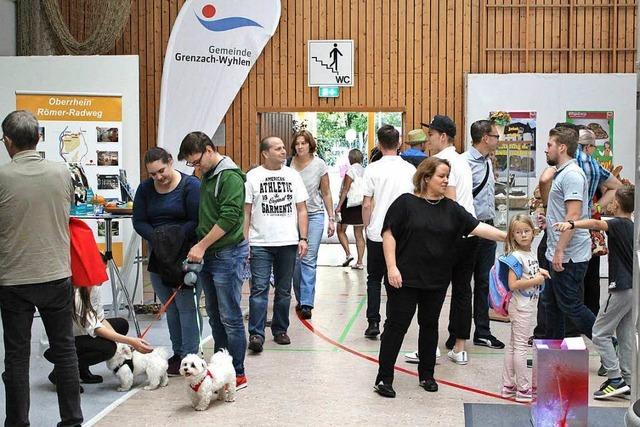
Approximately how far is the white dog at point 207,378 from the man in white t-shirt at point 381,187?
164 cm

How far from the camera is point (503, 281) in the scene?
530cm

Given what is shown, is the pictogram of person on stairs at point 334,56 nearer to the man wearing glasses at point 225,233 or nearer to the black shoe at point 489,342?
the black shoe at point 489,342

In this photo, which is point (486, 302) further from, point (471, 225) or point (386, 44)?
point (386, 44)

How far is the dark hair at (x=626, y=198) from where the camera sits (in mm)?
5215

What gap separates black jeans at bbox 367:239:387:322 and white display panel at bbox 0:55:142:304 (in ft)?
15.3

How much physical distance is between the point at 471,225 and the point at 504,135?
22.6ft

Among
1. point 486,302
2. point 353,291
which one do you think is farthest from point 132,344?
point 353,291

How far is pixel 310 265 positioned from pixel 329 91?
5.59m

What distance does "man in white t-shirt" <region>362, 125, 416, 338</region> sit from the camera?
6.45 m

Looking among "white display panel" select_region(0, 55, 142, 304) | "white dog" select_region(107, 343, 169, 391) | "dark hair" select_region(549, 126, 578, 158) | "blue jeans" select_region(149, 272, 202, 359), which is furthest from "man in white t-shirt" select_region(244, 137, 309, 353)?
"white display panel" select_region(0, 55, 142, 304)

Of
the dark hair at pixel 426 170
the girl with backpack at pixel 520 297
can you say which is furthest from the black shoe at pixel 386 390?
the dark hair at pixel 426 170

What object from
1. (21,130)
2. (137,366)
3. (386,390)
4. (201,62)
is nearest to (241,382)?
(137,366)

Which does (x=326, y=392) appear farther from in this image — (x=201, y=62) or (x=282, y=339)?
(x=201, y=62)

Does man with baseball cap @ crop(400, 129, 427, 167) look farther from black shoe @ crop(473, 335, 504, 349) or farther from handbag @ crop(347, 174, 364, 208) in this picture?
handbag @ crop(347, 174, 364, 208)
